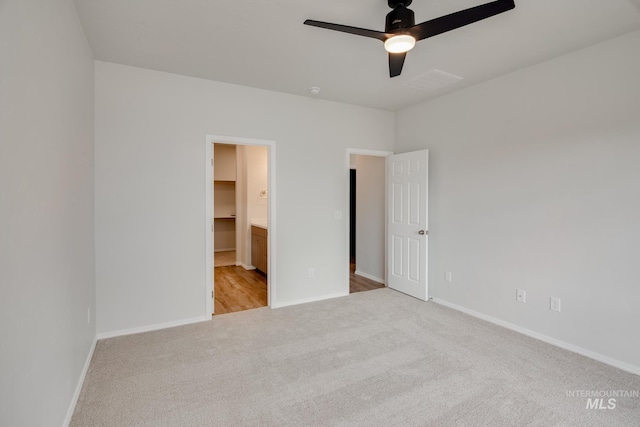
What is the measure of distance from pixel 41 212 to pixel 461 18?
2.44m

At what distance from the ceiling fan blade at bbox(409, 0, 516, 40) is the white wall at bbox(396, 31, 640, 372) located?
169 cm

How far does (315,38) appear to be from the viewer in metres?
2.55

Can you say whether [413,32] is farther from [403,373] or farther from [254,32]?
[403,373]

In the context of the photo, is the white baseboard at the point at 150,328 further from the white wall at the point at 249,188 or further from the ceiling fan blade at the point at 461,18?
the ceiling fan blade at the point at 461,18

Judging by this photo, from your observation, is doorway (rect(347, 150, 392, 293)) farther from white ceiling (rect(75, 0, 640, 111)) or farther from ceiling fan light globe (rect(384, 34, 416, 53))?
ceiling fan light globe (rect(384, 34, 416, 53))

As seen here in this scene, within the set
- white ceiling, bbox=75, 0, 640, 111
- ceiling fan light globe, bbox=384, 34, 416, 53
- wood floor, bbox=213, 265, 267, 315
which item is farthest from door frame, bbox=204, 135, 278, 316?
ceiling fan light globe, bbox=384, 34, 416, 53

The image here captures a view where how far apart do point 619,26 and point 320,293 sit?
3878mm

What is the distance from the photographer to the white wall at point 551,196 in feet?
8.28

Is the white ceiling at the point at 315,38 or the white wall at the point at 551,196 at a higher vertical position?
the white ceiling at the point at 315,38

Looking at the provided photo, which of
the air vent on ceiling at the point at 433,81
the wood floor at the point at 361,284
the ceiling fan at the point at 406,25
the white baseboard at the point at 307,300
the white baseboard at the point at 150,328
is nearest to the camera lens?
the ceiling fan at the point at 406,25

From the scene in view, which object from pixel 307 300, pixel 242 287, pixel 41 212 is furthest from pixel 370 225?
pixel 41 212

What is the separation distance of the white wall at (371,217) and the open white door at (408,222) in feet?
1.31

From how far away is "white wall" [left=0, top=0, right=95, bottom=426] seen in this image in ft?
3.75

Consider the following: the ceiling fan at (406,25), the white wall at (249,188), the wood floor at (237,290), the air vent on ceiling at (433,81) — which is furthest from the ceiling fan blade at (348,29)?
the white wall at (249,188)
